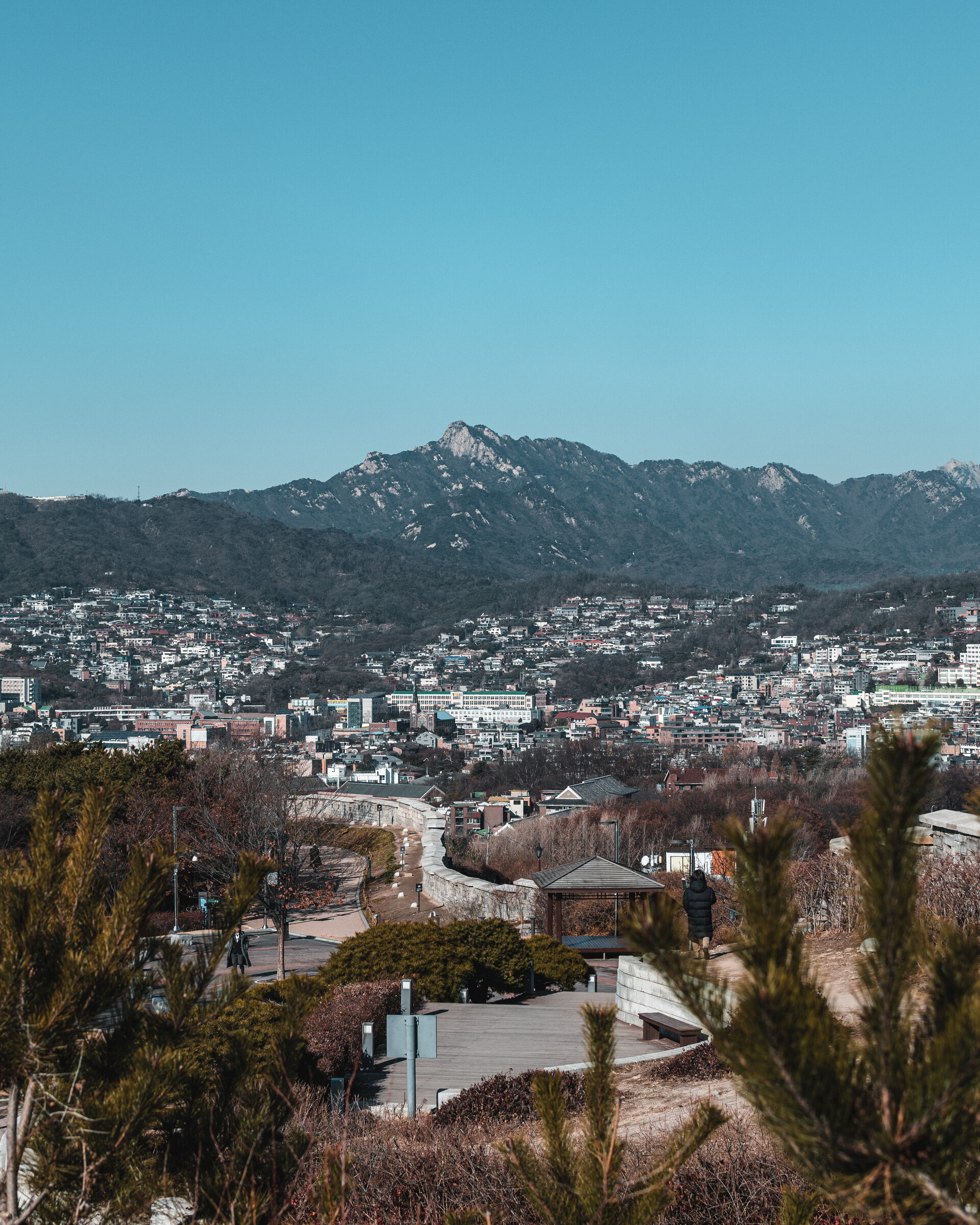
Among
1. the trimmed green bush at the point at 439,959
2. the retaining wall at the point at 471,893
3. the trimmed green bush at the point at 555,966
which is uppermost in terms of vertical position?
the trimmed green bush at the point at 439,959

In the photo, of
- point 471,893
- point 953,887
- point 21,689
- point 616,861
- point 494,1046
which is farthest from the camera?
point 21,689

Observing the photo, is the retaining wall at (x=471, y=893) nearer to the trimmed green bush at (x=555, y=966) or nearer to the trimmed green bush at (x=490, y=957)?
the trimmed green bush at (x=555, y=966)

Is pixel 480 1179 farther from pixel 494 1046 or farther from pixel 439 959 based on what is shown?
pixel 439 959

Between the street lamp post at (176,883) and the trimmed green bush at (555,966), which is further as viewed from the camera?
the street lamp post at (176,883)

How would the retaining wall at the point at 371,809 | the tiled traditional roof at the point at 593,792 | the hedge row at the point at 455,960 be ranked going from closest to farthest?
the hedge row at the point at 455,960, the retaining wall at the point at 371,809, the tiled traditional roof at the point at 593,792

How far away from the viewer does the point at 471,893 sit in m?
17.5

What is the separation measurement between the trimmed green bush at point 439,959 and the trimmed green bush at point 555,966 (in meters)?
0.19

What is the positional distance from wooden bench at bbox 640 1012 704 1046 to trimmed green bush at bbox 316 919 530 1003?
2019 millimetres

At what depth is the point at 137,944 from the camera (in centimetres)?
277

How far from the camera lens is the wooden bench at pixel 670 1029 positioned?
28.1 ft

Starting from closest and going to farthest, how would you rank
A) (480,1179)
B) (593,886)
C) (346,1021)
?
(480,1179)
(346,1021)
(593,886)

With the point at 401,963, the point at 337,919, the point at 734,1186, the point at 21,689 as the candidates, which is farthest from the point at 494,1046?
the point at 21,689

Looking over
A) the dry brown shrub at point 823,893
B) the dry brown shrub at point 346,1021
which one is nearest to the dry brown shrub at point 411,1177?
the dry brown shrub at point 346,1021

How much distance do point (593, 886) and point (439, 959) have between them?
309 cm
